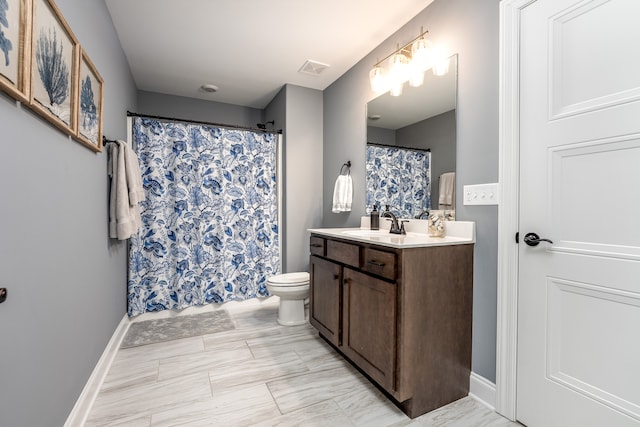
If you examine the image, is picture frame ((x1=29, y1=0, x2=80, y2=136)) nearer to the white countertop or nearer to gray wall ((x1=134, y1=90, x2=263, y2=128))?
the white countertop

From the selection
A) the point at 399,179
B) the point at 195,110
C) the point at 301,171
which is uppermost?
the point at 195,110

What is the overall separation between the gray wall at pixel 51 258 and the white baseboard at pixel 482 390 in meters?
1.97

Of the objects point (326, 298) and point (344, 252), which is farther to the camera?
point (326, 298)

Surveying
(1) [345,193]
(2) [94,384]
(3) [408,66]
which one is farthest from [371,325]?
(3) [408,66]

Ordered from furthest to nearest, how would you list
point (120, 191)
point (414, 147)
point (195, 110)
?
point (195, 110) < point (414, 147) < point (120, 191)

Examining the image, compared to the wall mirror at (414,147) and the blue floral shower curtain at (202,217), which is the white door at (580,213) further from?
the blue floral shower curtain at (202,217)

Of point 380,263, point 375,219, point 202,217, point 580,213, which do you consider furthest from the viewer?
point 202,217

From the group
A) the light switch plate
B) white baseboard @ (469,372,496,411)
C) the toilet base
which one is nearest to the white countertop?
the light switch plate

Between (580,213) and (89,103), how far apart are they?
250 centimetres

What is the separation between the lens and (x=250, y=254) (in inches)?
129

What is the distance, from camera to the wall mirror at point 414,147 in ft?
6.26

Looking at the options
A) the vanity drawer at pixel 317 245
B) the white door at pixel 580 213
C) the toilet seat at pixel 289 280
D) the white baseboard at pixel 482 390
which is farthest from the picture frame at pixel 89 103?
the white baseboard at pixel 482 390

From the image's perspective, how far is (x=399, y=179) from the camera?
93.4 inches

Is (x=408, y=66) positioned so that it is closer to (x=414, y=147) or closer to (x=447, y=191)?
(x=414, y=147)
